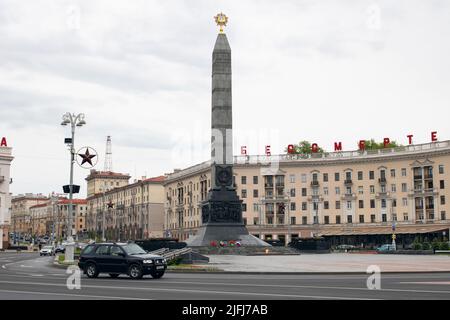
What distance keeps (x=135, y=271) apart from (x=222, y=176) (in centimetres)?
3312

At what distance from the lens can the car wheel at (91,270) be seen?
83.0 ft

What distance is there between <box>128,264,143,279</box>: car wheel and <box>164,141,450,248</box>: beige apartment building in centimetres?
7523

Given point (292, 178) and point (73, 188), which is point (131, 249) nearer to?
point (73, 188)

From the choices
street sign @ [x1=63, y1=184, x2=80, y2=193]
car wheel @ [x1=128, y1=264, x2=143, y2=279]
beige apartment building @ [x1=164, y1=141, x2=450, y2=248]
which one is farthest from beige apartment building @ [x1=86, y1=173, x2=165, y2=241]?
car wheel @ [x1=128, y1=264, x2=143, y2=279]

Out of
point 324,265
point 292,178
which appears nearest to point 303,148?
point 292,178

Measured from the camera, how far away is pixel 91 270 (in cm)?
2541

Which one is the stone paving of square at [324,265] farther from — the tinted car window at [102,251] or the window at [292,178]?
the window at [292,178]

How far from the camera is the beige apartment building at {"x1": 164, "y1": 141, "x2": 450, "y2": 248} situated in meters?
96.0

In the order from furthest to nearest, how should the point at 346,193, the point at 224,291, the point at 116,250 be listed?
the point at 346,193
the point at 116,250
the point at 224,291

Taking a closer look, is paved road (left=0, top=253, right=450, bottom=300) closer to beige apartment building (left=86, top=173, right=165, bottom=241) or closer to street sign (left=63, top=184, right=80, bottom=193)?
street sign (left=63, top=184, right=80, bottom=193)

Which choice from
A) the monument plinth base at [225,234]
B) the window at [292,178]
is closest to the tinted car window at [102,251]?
the monument plinth base at [225,234]

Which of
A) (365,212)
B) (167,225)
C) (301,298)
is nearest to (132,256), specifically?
(301,298)
